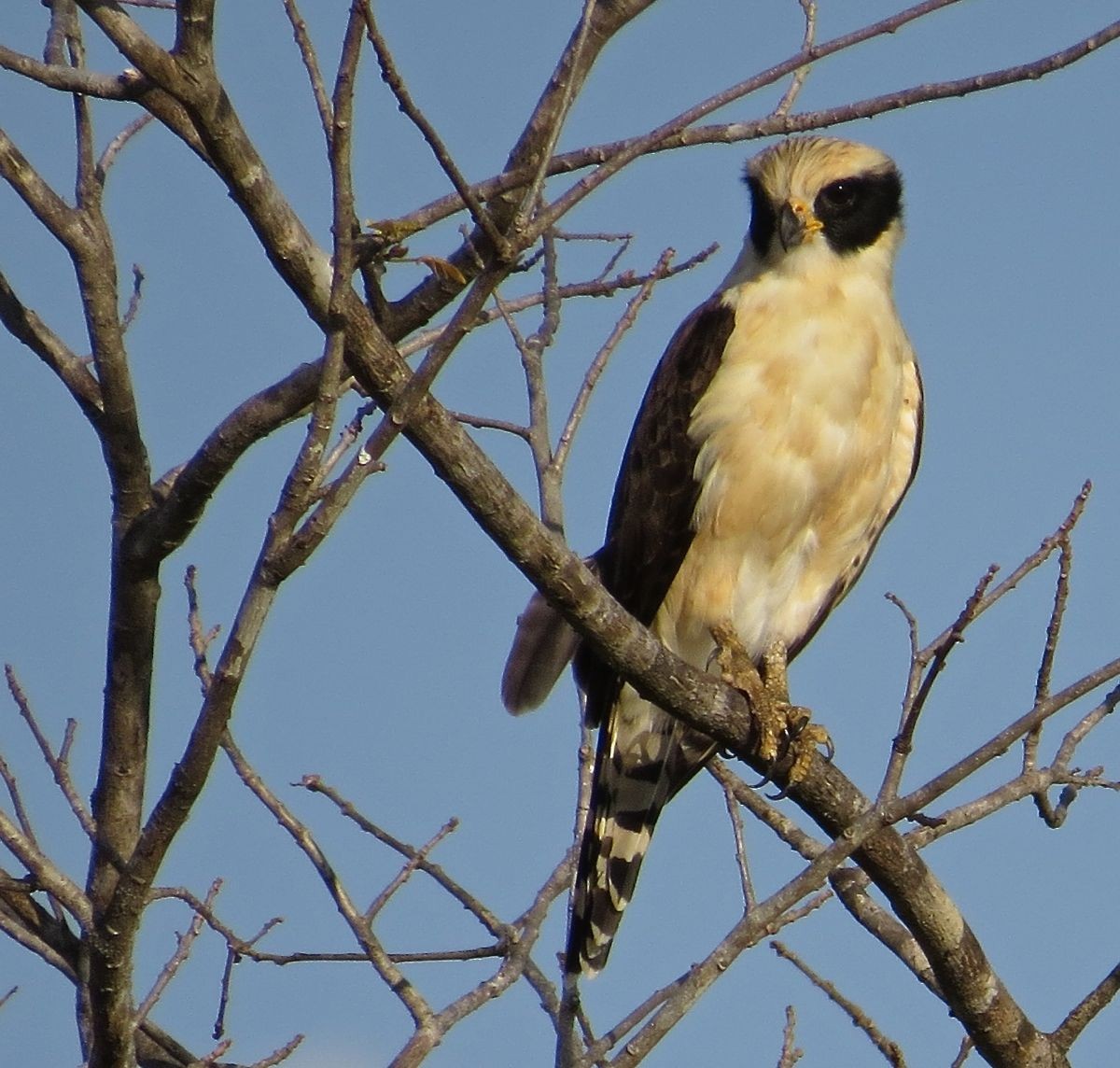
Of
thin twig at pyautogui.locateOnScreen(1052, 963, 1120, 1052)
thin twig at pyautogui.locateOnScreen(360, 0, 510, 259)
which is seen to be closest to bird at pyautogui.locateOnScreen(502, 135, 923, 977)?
thin twig at pyautogui.locateOnScreen(1052, 963, 1120, 1052)

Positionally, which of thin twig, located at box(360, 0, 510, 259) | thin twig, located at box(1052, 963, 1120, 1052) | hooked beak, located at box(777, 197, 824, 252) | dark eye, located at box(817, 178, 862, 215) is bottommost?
thin twig, located at box(1052, 963, 1120, 1052)

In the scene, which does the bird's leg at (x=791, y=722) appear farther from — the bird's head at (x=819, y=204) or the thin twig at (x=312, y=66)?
the thin twig at (x=312, y=66)

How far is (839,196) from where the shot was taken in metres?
4.67

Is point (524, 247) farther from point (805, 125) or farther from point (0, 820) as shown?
point (0, 820)

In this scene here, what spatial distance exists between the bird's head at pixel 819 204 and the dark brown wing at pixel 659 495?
0.94 feet

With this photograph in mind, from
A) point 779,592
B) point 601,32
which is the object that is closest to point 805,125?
point 601,32

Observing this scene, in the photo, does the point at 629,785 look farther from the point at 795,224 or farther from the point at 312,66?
the point at 312,66

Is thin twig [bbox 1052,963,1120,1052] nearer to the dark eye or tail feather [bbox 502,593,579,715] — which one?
tail feather [bbox 502,593,579,715]

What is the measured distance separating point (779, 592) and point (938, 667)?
150 centimetres

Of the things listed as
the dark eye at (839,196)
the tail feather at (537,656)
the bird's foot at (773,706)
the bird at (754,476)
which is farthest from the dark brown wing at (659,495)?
the dark eye at (839,196)

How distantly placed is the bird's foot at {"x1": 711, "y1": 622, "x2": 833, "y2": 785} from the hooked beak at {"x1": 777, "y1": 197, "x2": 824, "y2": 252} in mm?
1049

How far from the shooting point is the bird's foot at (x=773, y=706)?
3.66m

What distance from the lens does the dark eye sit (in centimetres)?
463

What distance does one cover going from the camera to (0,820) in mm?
3035
